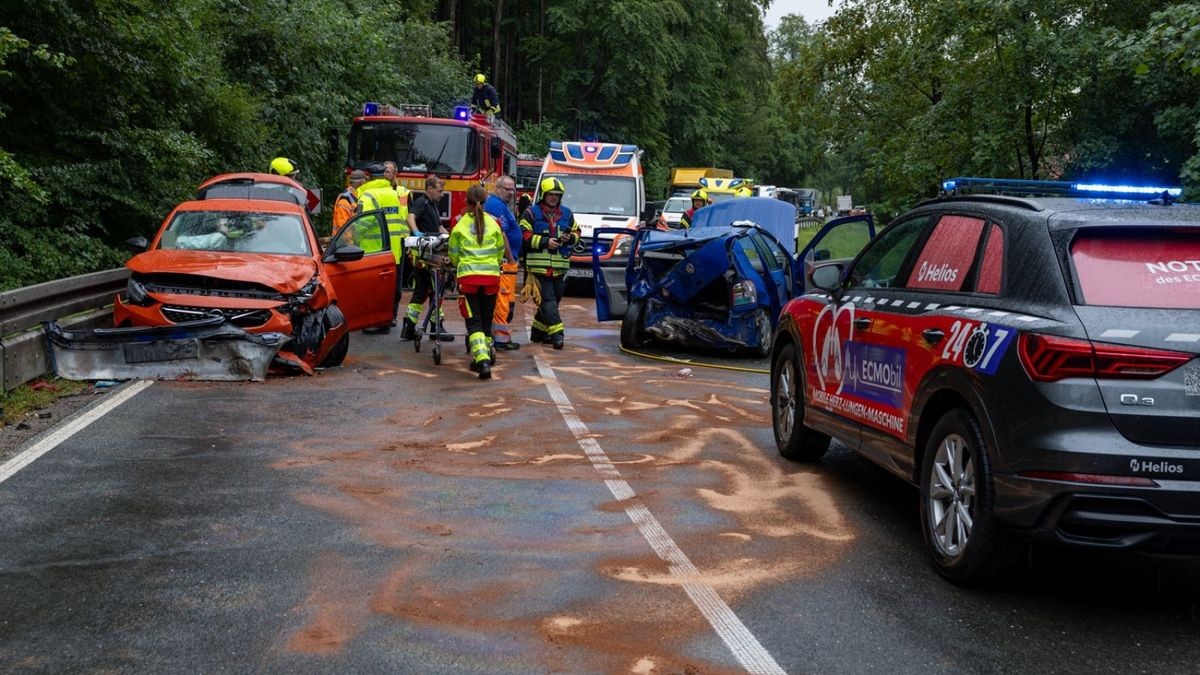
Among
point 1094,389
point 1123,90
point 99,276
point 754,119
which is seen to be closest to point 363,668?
point 1094,389

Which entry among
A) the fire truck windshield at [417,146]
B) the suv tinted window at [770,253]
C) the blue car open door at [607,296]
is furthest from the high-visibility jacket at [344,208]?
the fire truck windshield at [417,146]

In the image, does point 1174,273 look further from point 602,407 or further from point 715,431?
point 602,407

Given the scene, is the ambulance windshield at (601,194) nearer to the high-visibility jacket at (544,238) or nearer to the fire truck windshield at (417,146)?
the fire truck windshield at (417,146)

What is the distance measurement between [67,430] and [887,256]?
5.61 metres

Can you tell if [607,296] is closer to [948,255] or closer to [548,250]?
[548,250]

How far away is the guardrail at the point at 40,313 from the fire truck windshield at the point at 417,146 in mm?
10301

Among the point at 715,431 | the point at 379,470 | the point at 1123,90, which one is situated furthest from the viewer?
the point at 1123,90

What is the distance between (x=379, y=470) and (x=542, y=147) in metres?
43.4

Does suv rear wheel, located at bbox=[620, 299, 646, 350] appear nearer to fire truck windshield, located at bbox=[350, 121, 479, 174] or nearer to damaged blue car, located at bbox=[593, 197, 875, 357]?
damaged blue car, located at bbox=[593, 197, 875, 357]

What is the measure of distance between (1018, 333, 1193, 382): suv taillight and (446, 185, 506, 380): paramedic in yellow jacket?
25.4 ft

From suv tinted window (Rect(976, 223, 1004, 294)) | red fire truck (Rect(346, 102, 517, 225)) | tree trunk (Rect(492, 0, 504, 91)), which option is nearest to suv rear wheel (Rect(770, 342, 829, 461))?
suv tinted window (Rect(976, 223, 1004, 294))

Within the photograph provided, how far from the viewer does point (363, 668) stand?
4543mm

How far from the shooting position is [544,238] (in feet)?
50.4

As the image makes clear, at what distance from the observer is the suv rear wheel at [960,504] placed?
17.8ft
